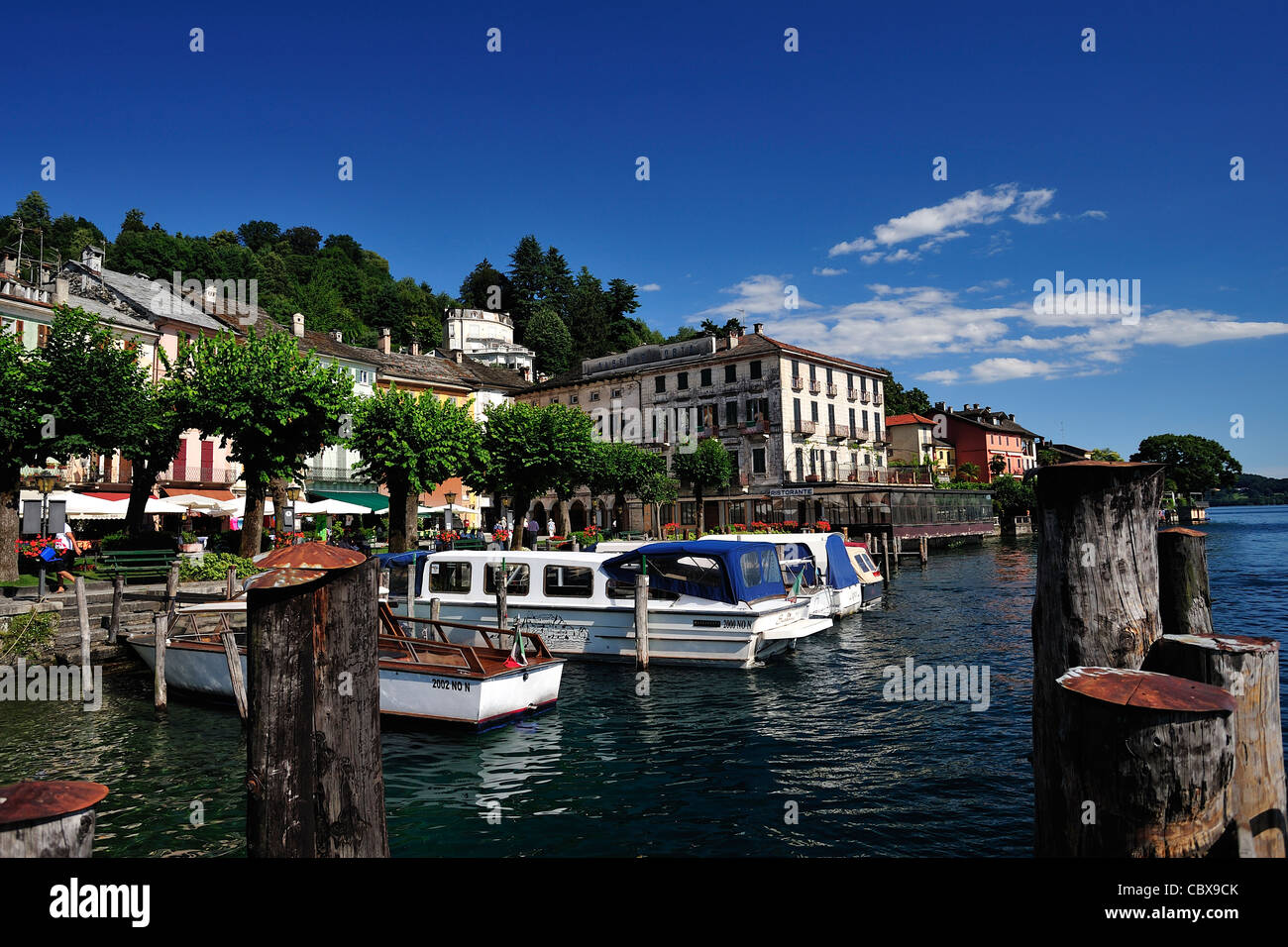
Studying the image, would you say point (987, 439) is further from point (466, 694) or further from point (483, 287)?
point (466, 694)

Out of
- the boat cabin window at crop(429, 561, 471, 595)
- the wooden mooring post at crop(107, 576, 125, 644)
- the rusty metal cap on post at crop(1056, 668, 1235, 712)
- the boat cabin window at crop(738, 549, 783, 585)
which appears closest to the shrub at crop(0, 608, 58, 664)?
the wooden mooring post at crop(107, 576, 125, 644)

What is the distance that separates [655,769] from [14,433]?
20.7 m

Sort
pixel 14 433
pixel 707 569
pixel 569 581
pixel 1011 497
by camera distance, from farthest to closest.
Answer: pixel 1011 497 < pixel 14 433 < pixel 569 581 < pixel 707 569

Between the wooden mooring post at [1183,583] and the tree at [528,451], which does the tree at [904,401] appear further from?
the wooden mooring post at [1183,583]

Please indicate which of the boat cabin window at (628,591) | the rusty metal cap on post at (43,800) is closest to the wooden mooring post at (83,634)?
the boat cabin window at (628,591)

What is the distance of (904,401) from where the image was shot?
97.8 metres

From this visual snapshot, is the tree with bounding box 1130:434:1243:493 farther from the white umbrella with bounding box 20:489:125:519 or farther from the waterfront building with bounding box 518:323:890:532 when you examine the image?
the white umbrella with bounding box 20:489:125:519

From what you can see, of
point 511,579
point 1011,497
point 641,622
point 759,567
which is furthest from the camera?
point 1011,497

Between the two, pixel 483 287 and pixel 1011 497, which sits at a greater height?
pixel 483 287

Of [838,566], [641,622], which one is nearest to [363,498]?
[838,566]

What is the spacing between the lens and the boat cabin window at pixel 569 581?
18.8m

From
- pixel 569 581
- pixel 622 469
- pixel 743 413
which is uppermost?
pixel 743 413

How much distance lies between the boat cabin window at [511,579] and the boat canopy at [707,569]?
2469mm

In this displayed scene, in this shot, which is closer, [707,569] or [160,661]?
[160,661]
